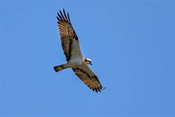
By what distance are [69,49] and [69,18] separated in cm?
133

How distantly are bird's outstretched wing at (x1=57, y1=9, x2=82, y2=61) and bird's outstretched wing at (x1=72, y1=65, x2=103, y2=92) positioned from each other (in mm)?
1051

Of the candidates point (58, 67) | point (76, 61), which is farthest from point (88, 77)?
point (58, 67)

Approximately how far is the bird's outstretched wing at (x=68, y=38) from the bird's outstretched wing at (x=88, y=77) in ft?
3.45

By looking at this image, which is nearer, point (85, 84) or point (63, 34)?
point (63, 34)

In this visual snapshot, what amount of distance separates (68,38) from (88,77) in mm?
2565

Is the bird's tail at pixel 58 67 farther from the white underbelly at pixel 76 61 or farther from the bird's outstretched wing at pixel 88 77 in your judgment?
the bird's outstretched wing at pixel 88 77

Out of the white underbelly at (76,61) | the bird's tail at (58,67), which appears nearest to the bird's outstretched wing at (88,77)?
the white underbelly at (76,61)

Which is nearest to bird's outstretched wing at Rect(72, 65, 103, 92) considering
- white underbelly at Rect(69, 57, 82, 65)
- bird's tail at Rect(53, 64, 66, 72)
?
white underbelly at Rect(69, 57, 82, 65)

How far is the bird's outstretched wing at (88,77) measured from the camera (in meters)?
26.3

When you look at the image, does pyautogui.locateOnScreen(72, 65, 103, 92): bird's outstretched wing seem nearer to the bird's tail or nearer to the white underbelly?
the white underbelly

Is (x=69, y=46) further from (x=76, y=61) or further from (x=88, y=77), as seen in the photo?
(x=88, y=77)

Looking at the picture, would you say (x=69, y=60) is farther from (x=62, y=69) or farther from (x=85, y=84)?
(x=85, y=84)

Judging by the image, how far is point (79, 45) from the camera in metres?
25.1

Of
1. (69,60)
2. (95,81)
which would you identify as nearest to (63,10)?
(69,60)
